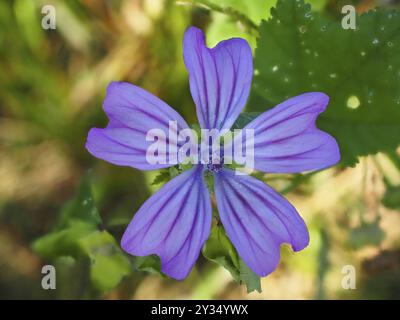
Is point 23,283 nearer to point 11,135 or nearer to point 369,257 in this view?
point 11,135

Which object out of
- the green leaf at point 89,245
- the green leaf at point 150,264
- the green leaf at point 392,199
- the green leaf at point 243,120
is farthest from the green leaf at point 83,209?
the green leaf at point 392,199

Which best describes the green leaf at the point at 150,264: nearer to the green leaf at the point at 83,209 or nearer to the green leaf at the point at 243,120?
the green leaf at the point at 83,209

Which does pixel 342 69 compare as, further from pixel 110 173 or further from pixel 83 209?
pixel 110 173

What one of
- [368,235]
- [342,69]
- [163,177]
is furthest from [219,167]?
[368,235]

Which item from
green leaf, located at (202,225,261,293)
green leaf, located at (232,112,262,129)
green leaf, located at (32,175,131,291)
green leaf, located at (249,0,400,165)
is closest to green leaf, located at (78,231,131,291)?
green leaf, located at (32,175,131,291)

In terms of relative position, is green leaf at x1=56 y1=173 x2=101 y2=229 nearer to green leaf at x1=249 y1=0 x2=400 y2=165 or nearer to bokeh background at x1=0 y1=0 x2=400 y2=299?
bokeh background at x1=0 y1=0 x2=400 y2=299
